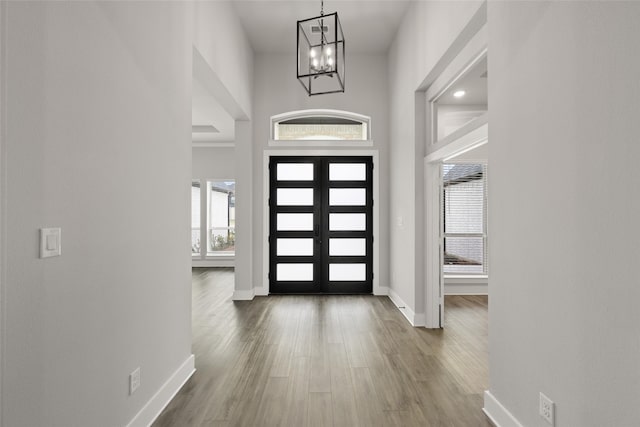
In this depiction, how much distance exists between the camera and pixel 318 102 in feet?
18.9

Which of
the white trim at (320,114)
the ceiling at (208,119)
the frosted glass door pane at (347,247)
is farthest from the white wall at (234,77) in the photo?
the frosted glass door pane at (347,247)

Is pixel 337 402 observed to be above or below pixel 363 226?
below
